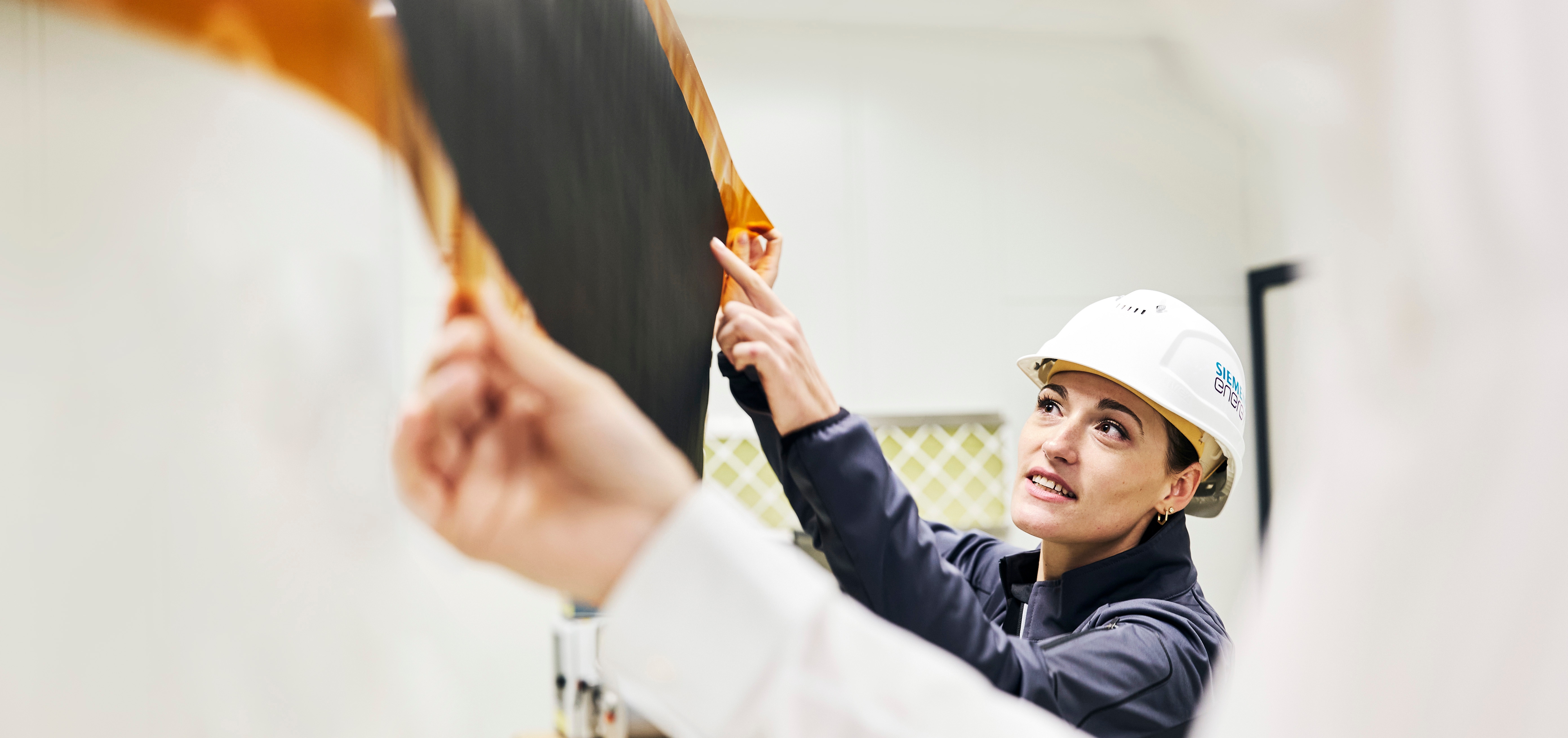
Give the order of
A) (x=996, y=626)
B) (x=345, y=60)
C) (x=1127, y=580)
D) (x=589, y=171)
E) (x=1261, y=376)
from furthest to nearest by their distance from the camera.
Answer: (x=1261, y=376) → (x=1127, y=580) → (x=996, y=626) → (x=589, y=171) → (x=345, y=60)

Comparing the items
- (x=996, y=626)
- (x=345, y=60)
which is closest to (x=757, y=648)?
(x=345, y=60)

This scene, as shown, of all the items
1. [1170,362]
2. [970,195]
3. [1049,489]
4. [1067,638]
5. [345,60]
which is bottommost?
[1067,638]

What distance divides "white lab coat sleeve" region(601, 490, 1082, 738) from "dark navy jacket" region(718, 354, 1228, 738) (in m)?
0.40

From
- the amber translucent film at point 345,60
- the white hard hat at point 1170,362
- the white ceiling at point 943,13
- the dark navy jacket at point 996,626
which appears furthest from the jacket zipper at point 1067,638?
the white ceiling at point 943,13

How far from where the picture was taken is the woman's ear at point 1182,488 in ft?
3.53

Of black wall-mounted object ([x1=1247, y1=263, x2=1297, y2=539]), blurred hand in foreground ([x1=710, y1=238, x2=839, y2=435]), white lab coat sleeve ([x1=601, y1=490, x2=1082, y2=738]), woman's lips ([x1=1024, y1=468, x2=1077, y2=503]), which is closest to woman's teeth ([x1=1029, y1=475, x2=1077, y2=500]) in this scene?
woman's lips ([x1=1024, y1=468, x2=1077, y2=503])

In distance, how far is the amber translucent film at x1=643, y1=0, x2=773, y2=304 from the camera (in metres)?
0.55

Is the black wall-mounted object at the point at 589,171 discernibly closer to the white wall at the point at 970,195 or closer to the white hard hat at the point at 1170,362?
the white hard hat at the point at 1170,362

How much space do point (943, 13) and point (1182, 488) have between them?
1914 mm

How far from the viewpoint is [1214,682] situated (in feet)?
2.92

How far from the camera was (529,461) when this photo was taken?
0.27 meters

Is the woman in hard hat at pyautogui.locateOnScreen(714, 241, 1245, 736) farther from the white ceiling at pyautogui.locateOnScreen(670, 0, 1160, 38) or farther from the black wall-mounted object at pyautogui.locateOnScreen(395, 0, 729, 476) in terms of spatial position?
the white ceiling at pyautogui.locateOnScreen(670, 0, 1160, 38)

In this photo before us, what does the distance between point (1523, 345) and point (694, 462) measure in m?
0.45

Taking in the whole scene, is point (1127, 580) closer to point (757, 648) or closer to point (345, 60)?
Answer: point (757, 648)
